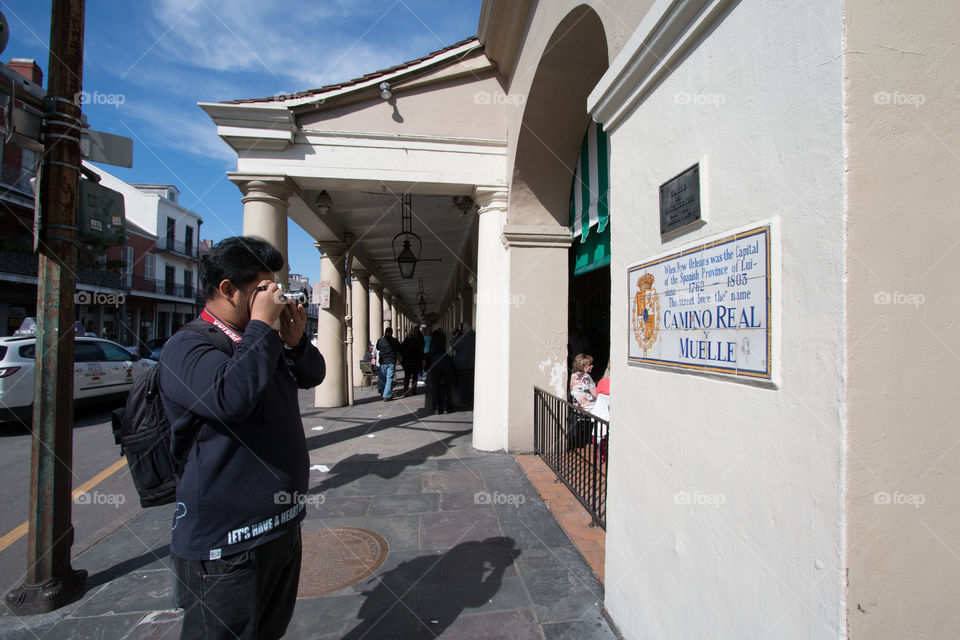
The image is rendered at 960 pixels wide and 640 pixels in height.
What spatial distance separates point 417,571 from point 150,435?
7.16 ft

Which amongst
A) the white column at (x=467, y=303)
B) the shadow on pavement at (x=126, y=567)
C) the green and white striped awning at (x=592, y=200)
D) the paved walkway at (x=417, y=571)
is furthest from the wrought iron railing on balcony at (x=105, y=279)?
Result: the green and white striped awning at (x=592, y=200)

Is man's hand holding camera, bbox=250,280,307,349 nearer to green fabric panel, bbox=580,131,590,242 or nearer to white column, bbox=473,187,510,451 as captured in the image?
green fabric panel, bbox=580,131,590,242

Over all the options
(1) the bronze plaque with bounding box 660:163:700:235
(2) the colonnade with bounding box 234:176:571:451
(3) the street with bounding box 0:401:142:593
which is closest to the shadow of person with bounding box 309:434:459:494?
(2) the colonnade with bounding box 234:176:571:451

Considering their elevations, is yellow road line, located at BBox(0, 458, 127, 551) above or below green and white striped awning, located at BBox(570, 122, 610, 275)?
below

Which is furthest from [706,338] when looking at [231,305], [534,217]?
[534,217]

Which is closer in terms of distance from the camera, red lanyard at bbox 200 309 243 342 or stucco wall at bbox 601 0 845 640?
stucco wall at bbox 601 0 845 640

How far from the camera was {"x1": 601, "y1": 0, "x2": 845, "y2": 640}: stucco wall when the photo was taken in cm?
122

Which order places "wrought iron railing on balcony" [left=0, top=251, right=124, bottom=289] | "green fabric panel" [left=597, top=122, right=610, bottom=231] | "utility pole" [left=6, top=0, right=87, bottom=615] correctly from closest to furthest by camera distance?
"utility pole" [left=6, top=0, right=87, bottom=615], "green fabric panel" [left=597, top=122, right=610, bottom=231], "wrought iron railing on balcony" [left=0, top=251, right=124, bottom=289]

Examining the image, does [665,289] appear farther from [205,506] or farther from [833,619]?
[205,506]

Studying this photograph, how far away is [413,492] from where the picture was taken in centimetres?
462

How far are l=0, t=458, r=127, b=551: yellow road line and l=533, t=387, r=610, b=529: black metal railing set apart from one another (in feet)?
12.3

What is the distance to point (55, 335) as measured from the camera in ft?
9.27

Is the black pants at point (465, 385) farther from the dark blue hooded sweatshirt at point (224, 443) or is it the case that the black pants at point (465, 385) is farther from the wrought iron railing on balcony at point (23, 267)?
the wrought iron railing on balcony at point (23, 267)

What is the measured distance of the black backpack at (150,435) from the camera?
1.57 m
